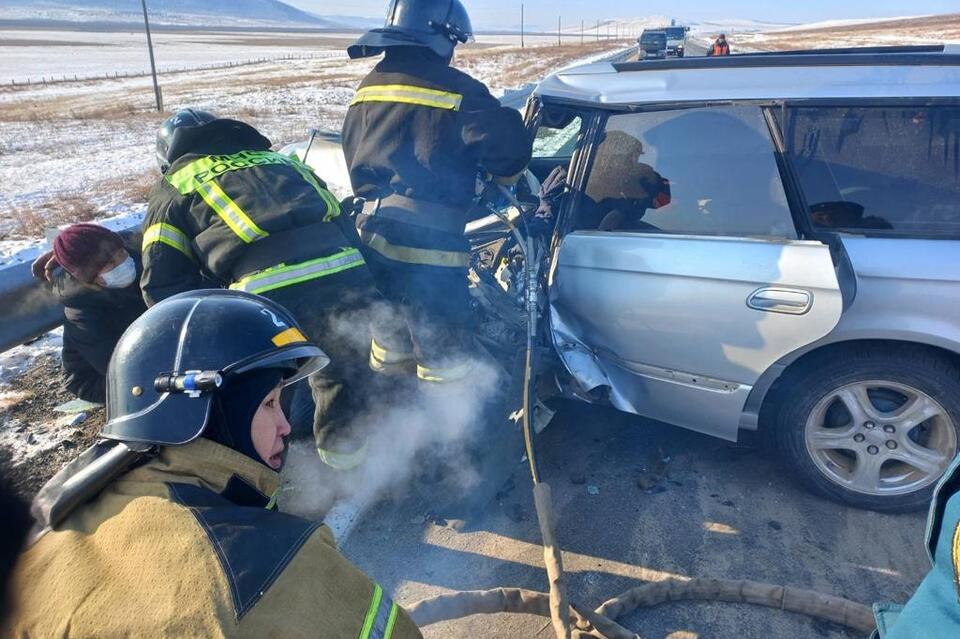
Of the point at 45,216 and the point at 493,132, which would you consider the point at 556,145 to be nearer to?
the point at 493,132

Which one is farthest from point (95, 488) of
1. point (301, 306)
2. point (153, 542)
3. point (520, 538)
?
point (520, 538)

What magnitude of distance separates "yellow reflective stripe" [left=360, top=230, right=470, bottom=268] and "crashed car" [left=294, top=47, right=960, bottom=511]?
0.47 metres

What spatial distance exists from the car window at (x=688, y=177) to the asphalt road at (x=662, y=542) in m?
1.19

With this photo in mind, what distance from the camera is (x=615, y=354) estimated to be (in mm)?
3227

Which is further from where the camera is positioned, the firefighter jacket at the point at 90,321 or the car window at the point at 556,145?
the car window at the point at 556,145

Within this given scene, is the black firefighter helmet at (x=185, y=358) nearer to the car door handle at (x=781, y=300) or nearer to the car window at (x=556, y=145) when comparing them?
the car door handle at (x=781, y=300)

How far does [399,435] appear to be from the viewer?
346 centimetres

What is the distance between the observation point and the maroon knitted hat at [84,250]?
9.97 ft

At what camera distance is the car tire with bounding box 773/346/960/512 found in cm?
276

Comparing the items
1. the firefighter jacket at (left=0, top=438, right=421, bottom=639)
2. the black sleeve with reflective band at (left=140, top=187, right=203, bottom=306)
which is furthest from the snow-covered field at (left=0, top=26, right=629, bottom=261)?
the firefighter jacket at (left=0, top=438, right=421, bottom=639)

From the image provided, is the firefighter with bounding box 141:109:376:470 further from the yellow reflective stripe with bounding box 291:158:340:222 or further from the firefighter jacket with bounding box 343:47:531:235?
the firefighter jacket with bounding box 343:47:531:235

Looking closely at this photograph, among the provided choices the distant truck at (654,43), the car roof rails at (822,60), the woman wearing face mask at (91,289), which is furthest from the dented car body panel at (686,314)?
the distant truck at (654,43)

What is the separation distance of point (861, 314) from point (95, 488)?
107 inches

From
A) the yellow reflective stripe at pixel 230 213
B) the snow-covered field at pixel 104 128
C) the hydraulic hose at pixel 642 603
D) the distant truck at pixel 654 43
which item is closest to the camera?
the hydraulic hose at pixel 642 603
